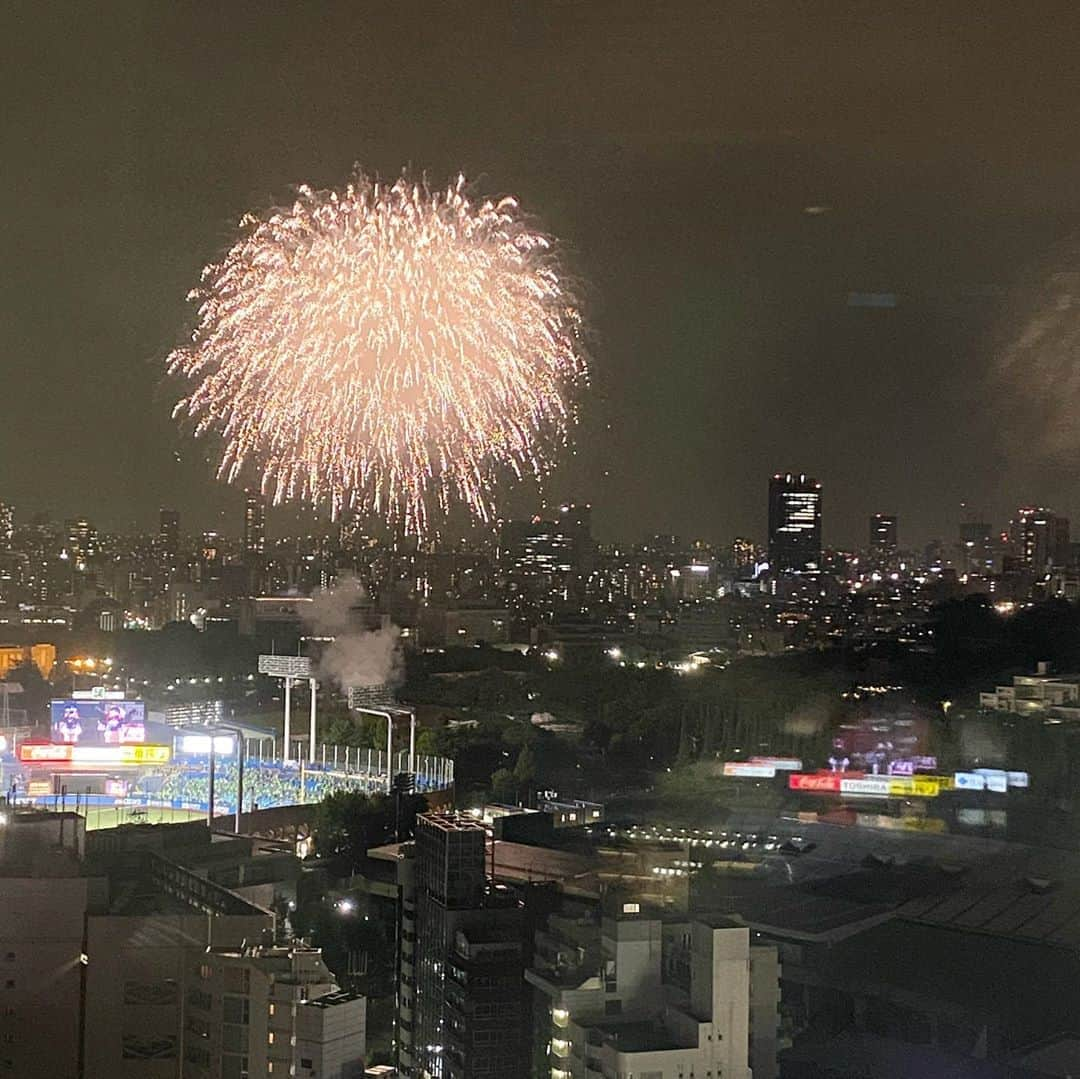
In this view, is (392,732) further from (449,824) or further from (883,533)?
(449,824)

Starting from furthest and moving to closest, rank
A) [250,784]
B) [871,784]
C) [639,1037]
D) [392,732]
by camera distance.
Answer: [392,732]
[250,784]
[871,784]
[639,1037]

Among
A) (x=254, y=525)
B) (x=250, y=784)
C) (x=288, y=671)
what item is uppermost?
(x=254, y=525)

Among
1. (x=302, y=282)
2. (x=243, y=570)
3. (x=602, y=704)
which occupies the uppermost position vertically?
(x=302, y=282)

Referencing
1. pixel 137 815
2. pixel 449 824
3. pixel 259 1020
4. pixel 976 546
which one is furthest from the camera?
pixel 137 815

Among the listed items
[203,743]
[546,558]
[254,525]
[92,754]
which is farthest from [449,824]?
[203,743]

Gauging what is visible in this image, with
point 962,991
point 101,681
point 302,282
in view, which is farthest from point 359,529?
point 962,991

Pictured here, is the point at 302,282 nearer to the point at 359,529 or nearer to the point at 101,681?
the point at 359,529
